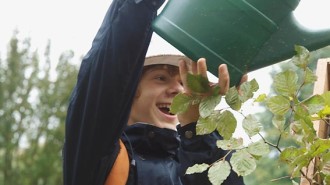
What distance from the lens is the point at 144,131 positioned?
194cm

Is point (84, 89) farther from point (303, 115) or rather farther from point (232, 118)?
point (303, 115)

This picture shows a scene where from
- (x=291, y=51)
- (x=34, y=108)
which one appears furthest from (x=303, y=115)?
(x=34, y=108)

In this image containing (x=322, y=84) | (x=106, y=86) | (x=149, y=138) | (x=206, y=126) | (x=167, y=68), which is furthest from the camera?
(x=167, y=68)

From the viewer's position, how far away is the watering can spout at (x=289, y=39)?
1562 mm

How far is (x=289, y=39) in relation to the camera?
157cm

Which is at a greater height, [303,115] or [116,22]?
[116,22]

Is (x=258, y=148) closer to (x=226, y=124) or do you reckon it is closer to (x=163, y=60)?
(x=226, y=124)

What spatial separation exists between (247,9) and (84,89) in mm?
420

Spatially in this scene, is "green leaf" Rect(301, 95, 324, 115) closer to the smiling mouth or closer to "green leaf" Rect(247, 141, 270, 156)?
"green leaf" Rect(247, 141, 270, 156)

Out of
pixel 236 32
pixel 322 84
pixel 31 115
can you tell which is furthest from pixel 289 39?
pixel 31 115

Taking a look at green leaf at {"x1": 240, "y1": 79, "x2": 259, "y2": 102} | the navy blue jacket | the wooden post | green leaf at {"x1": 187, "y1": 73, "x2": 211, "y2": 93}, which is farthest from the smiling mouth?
green leaf at {"x1": 240, "y1": 79, "x2": 259, "y2": 102}

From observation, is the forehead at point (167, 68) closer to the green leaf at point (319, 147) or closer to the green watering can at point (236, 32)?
the green watering can at point (236, 32)

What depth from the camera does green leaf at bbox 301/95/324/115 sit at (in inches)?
47.4

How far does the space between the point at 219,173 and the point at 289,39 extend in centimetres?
47
